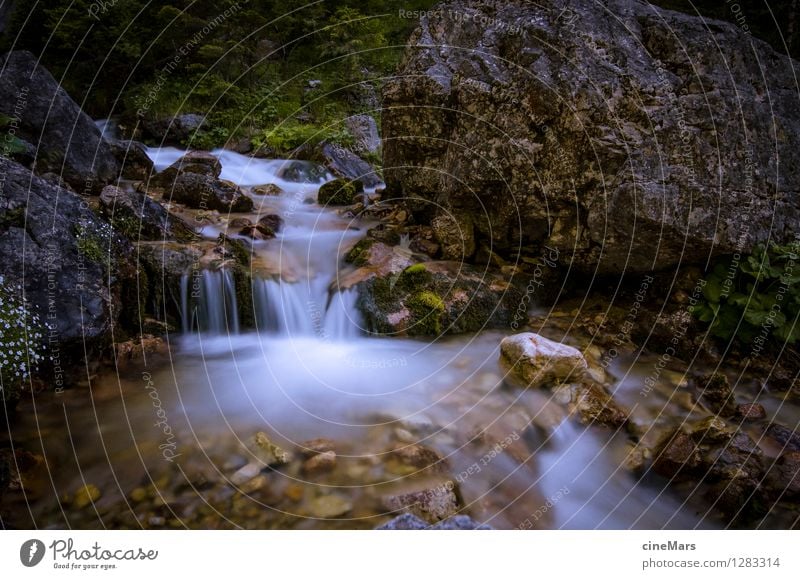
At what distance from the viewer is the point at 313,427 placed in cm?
382

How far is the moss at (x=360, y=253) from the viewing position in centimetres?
595

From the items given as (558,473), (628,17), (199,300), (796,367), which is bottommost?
(558,473)

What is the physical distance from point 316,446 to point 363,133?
11.0 m

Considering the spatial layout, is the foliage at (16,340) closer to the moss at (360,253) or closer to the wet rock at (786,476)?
the moss at (360,253)

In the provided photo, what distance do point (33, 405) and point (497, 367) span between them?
4.19 meters

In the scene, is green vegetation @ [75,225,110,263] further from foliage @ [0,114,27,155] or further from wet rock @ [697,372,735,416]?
wet rock @ [697,372,735,416]

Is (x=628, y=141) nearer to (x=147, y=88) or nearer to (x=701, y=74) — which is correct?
(x=701, y=74)

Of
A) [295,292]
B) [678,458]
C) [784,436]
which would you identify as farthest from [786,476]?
[295,292]

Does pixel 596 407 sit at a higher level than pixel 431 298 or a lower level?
lower

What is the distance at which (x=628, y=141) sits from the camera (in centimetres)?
461

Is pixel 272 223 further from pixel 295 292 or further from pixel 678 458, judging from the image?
pixel 678 458

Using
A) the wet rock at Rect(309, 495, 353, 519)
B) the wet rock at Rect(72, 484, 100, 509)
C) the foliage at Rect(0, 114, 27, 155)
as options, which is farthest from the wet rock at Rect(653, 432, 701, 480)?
the foliage at Rect(0, 114, 27, 155)
